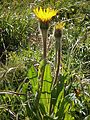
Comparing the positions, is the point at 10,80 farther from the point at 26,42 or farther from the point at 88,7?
the point at 88,7

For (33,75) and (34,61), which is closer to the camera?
(33,75)

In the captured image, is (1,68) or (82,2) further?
(82,2)

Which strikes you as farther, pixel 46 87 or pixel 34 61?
pixel 34 61

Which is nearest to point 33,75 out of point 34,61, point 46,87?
point 46,87

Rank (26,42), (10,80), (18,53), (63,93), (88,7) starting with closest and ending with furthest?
1. (63,93)
2. (10,80)
3. (18,53)
4. (26,42)
5. (88,7)

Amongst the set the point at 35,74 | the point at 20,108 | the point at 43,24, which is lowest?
the point at 20,108

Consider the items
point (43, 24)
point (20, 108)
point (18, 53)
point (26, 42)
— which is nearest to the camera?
point (43, 24)

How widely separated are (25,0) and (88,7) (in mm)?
722

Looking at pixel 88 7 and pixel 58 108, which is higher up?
pixel 88 7

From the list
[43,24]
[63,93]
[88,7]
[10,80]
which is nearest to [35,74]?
[63,93]

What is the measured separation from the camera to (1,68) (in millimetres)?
2646

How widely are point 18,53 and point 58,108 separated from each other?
1.21m

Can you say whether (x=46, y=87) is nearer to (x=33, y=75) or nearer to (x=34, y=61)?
(x=33, y=75)

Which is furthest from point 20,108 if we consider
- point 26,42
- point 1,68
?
point 26,42
